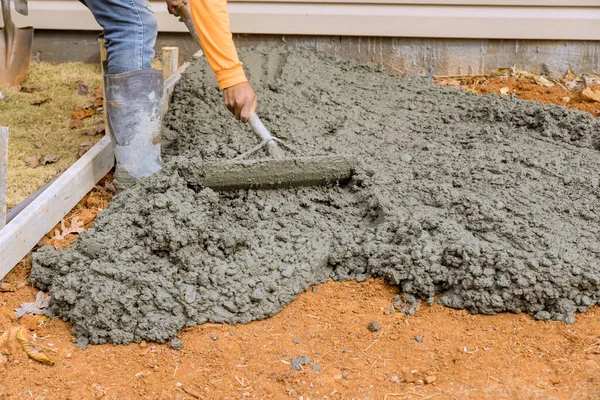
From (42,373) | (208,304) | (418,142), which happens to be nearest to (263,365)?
(208,304)

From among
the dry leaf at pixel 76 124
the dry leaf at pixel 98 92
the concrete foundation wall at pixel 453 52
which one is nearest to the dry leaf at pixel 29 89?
the dry leaf at pixel 98 92

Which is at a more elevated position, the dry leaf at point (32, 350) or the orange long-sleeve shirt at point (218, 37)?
the orange long-sleeve shirt at point (218, 37)

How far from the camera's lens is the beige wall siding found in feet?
16.6

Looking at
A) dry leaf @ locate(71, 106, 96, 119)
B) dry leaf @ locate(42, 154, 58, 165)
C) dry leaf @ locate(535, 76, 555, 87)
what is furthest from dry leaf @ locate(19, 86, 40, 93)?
dry leaf @ locate(535, 76, 555, 87)

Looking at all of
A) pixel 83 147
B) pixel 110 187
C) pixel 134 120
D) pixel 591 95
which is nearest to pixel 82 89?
pixel 83 147

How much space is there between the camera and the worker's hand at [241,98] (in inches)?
112

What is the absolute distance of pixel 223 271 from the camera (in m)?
2.53

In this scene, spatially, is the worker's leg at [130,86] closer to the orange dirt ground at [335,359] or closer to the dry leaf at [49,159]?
the dry leaf at [49,159]

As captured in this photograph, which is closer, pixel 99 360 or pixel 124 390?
pixel 124 390

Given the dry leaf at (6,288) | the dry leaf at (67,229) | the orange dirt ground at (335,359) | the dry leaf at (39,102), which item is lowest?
the orange dirt ground at (335,359)

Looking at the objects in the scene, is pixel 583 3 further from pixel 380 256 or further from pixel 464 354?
pixel 464 354

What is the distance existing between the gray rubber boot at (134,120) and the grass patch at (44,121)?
2.17 ft

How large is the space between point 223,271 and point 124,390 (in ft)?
2.04

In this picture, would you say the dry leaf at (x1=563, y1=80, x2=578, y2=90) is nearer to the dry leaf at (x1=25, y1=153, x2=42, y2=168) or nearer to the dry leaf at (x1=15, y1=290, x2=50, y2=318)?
the dry leaf at (x1=25, y1=153, x2=42, y2=168)
